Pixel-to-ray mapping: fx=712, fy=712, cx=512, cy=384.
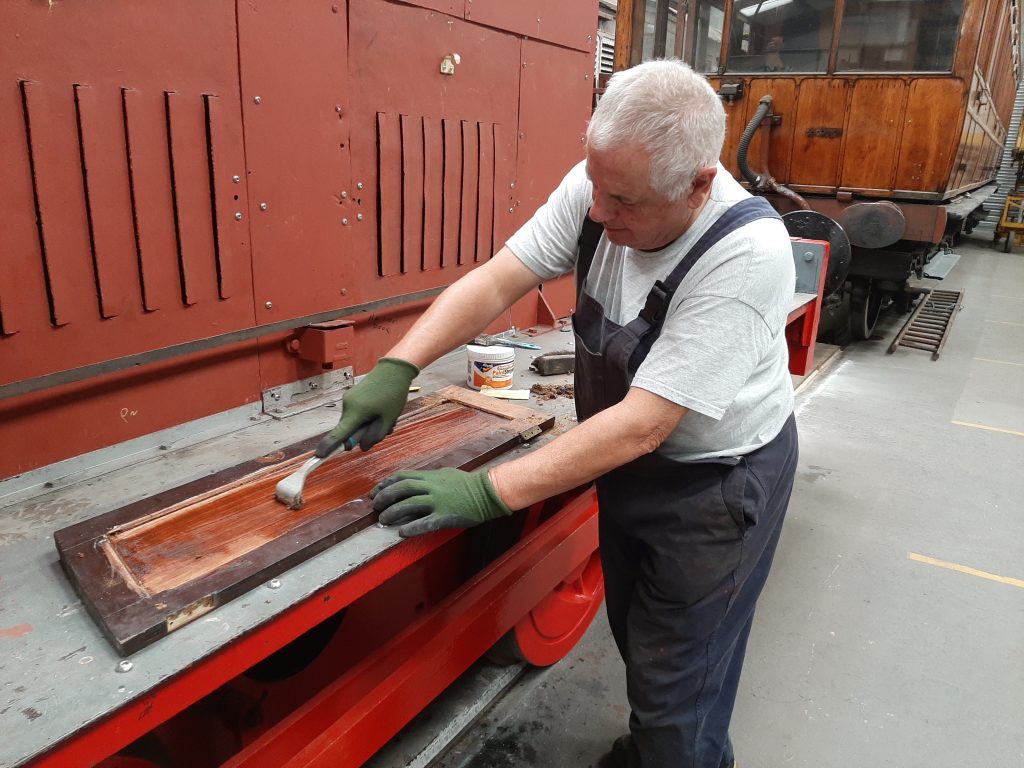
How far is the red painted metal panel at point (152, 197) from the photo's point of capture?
4.26 feet

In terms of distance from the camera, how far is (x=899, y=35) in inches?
204

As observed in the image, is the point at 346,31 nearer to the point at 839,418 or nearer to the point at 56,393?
the point at 56,393

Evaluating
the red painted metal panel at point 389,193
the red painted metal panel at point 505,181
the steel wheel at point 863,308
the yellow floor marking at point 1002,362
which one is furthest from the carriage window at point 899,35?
the red painted metal panel at point 389,193

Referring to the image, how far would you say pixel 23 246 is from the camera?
1194 mm

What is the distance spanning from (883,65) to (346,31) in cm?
502

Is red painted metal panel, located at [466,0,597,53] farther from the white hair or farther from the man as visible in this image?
the white hair

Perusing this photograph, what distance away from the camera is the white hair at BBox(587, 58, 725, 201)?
1.11m

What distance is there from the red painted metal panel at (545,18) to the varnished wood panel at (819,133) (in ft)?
12.3

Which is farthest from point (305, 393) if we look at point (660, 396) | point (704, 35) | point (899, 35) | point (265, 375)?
point (704, 35)

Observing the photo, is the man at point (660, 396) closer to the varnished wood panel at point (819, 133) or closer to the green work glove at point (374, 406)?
the green work glove at point (374, 406)

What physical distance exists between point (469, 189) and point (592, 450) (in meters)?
1.17

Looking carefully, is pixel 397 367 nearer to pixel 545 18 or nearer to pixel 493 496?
pixel 493 496

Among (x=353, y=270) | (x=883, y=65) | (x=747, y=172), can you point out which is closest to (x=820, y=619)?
(x=353, y=270)

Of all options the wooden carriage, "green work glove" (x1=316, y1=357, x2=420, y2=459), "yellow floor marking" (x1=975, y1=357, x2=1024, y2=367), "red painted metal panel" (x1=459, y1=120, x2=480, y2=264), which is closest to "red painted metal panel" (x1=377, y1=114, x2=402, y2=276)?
"red painted metal panel" (x1=459, y1=120, x2=480, y2=264)
